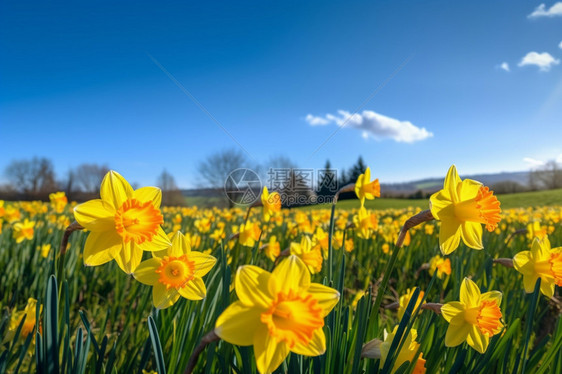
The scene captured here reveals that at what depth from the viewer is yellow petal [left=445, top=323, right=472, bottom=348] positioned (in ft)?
3.54

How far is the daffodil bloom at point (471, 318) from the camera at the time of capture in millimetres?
1062

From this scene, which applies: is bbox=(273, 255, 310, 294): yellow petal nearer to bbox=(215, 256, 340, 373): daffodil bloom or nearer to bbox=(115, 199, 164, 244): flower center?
bbox=(215, 256, 340, 373): daffodil bloom

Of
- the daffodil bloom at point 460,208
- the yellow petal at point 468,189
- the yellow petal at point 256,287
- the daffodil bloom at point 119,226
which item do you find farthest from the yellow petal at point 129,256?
the yellow petal at point 468,189

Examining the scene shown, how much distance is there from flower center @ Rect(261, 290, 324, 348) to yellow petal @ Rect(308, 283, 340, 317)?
0.06 ft

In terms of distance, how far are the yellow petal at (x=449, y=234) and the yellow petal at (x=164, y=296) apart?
0.82m

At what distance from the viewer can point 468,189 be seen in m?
1.02

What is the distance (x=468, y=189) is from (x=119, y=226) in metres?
1.01

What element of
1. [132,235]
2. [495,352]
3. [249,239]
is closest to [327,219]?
[249,239]

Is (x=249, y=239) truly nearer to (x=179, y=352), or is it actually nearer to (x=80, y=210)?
(x=179, y=352)

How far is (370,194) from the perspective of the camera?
1902 mm

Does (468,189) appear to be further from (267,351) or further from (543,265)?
(267,351)

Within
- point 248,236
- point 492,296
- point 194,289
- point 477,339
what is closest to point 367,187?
point 248,236

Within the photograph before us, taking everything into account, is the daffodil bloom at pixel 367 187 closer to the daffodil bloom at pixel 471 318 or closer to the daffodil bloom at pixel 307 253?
the daffodil bloom at pixel 307 253

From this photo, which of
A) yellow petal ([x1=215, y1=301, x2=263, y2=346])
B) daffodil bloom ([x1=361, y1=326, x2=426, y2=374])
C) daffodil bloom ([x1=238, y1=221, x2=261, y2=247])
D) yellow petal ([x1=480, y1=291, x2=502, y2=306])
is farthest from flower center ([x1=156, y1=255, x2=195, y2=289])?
daffodil bloom ([x1=238, y1=221, x2=261, y2=247])
